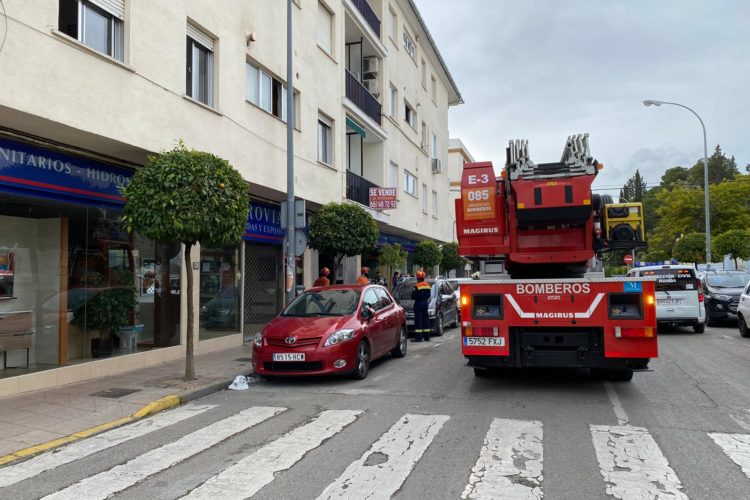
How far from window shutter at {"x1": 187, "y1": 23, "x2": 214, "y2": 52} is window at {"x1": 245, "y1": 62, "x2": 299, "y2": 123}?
133 centimetres

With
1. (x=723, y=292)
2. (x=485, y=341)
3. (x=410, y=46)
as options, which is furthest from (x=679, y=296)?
(x=410, y=46)

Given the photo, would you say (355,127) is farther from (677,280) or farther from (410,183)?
(677,280)

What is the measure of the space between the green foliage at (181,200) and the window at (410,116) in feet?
63.1

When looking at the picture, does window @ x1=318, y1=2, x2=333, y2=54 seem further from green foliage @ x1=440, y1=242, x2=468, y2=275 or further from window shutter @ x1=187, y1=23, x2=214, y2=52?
green foliage @ x1=440, y1=242, x2=468, y2=275

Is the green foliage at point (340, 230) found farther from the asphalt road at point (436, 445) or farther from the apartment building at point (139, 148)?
the asphalt road at point (436, 445)

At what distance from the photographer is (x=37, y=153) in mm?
8078

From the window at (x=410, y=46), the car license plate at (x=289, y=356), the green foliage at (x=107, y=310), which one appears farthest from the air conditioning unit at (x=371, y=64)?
the car license plate at (x=289, y=356)

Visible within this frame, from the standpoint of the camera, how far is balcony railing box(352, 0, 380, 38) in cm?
1977

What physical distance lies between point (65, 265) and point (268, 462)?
5975mm

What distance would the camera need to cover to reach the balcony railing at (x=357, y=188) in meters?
18.7

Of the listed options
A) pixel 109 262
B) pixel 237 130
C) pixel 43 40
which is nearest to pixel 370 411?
pixel 109 262

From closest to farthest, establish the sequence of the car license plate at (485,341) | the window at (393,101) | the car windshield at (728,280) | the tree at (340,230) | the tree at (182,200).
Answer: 1. the car license plate at (485,341)
2. the tree at (182,200)
3. the tree at (340,230)
4. the car windshield at (728,280)
5. the window at (393,101)

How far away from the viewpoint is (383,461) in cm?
472

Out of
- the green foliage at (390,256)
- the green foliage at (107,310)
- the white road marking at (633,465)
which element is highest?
the green foliage at (390,256)
